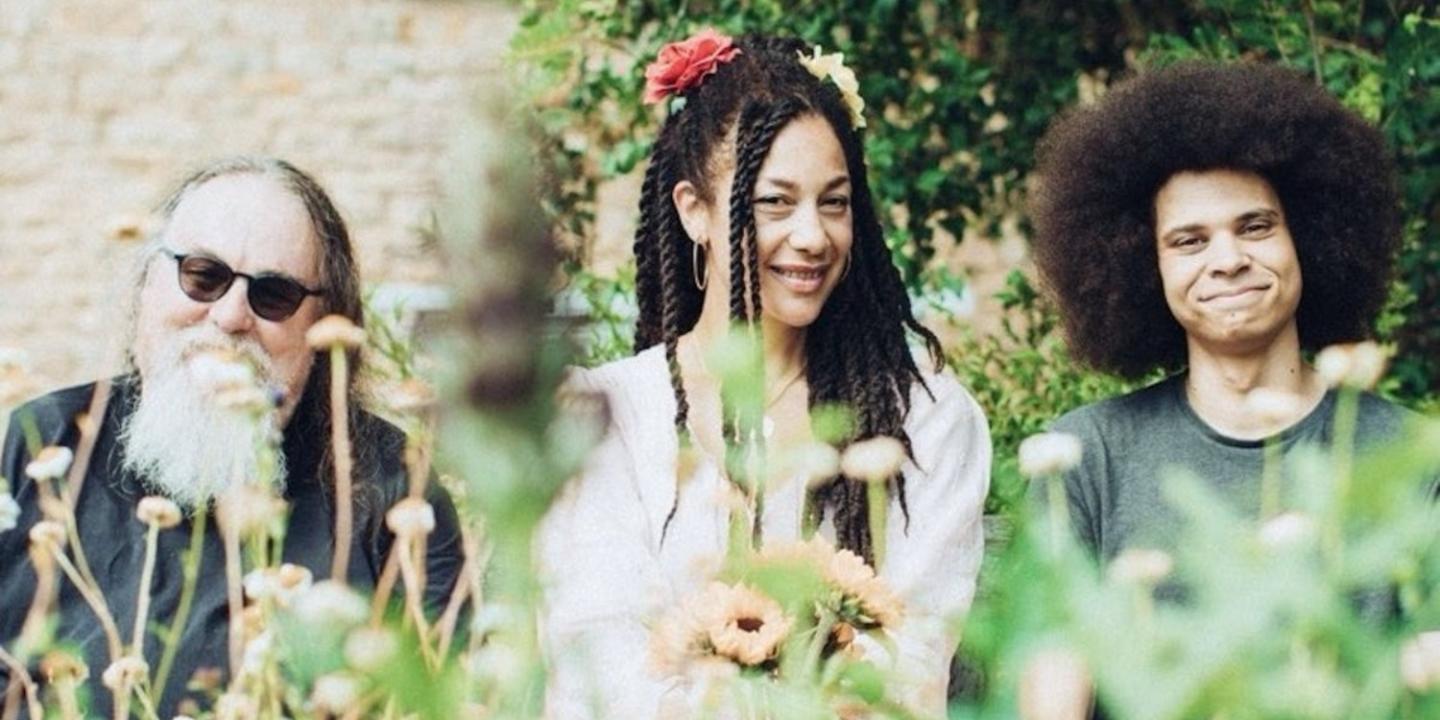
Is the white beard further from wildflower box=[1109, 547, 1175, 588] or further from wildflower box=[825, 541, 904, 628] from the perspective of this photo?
wildflower box=[1109, 547, 1175, 588]

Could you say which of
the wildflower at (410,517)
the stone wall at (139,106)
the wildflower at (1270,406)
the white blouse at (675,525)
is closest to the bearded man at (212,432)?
the white blouse at (675,525)

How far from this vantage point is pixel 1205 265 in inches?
108

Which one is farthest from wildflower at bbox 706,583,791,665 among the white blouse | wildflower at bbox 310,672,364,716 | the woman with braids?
the woman with braids

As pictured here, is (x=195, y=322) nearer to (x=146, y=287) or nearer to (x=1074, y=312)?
(x=146, y=287)

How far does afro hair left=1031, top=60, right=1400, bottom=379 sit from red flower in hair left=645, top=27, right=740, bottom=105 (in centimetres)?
59

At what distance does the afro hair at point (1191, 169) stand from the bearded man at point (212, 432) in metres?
1.10

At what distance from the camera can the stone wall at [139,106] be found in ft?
27.6

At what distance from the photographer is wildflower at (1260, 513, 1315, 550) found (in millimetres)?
623

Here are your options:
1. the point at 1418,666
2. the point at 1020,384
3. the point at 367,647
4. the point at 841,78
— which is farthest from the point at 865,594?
the point at 1020,384

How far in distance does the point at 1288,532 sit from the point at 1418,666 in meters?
0.08

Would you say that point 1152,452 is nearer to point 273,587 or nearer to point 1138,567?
point 273,587

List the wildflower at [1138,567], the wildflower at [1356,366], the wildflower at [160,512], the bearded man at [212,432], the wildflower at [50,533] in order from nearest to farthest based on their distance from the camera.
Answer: the wildflower at [1138,567]
the wildflower at [1356,366]
the wildflower at [50,533]
the wildflower at [160,512]
the bearded man at [212,432]

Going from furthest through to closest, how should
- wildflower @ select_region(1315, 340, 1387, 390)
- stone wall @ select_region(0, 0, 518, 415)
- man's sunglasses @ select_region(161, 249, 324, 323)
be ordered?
stone wall @ select_region(0, 0, 518, 415)
man's sunglasses @ select_region(161, 249, 324, 323)
wildflower @ select_region(1315, 340, 1387, 390)

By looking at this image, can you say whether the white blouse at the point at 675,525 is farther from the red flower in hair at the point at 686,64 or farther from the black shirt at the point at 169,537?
the red flower in hair at the point at 686,64
